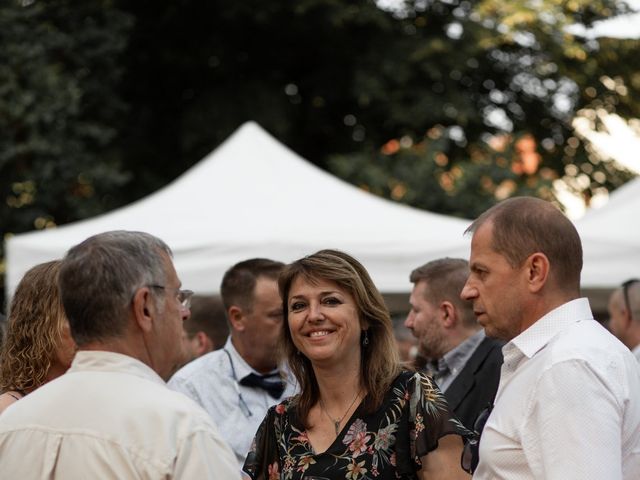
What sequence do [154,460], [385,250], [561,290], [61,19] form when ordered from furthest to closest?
[61,19], [385,250], [561,290], [154,460]

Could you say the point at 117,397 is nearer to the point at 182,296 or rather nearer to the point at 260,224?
the point at 182,296

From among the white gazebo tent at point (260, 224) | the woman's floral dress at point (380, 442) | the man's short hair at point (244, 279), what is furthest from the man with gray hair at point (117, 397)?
the white gazebo tent at point (260, 224)

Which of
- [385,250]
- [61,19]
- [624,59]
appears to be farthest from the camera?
[624,59]

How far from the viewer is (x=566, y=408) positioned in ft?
9.27

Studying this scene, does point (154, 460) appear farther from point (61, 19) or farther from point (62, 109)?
point (61, 19)

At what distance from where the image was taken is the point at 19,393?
11.9 feet

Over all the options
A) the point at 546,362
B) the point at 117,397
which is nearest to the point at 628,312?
the point at 546,362

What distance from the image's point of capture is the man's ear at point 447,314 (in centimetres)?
549

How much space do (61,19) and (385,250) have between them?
913cm

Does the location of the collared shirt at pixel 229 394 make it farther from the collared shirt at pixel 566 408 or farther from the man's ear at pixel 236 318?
the collared shirt at pixel 566 408

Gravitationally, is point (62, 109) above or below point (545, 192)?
above

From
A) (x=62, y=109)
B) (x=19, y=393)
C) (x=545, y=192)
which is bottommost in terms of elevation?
(x=545, y=192)

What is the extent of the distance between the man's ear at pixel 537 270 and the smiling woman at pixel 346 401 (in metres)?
0.78

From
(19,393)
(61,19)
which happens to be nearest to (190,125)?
(61,19)
